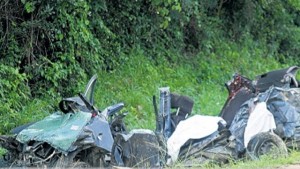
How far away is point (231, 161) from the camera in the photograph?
29.0 feet

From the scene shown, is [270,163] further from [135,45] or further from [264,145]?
[135,45]

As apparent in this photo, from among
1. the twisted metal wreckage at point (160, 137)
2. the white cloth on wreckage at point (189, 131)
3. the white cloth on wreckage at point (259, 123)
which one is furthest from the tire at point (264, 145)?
the white cloth on wreckage at point (189, 131)

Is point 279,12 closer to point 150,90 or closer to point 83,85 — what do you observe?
point 150,90

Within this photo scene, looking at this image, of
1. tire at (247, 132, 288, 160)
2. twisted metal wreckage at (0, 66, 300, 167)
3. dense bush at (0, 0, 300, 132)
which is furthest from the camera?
dense bush at (0, 0, 300, 132)

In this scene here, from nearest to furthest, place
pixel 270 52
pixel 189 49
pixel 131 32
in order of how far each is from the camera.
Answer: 1. pixel 131 32
2. pixel 189 49
3. pixel 270 52

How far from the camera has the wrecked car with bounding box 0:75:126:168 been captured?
8477 millimetres

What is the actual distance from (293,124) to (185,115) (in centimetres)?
197

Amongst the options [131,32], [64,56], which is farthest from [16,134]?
[131,32]

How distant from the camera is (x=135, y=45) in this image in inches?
637

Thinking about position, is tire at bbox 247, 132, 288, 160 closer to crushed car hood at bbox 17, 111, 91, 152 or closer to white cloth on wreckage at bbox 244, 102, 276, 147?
white cloth on wreckage at bbox 244, 102, 276, 147

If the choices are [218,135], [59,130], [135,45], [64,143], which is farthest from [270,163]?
[135,45]

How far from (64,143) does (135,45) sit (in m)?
7.97

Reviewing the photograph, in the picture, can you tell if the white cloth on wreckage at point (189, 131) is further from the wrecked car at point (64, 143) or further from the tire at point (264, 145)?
the wrecked car at point (64, 143)

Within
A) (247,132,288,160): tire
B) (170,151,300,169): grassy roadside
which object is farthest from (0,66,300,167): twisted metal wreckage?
(170,151,300,169): grassy roadside
